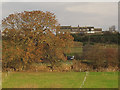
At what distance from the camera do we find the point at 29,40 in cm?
→ 1538

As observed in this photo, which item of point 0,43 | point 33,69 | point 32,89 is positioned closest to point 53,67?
point 33,69

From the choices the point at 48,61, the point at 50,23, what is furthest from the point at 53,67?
the point at 50,23

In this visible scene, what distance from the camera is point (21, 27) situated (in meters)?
15.5

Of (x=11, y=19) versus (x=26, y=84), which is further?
(x=11, y=19)

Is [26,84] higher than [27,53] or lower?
lower

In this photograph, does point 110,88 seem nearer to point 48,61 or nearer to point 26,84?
point 26,84

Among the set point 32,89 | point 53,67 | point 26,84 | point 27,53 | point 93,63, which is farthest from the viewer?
point 93,63

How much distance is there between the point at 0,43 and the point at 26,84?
236 inches

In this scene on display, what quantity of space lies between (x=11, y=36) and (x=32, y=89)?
22.7 ft

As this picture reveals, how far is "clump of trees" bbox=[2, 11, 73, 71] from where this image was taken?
50.1 feet

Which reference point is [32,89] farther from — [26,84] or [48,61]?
[48,61]

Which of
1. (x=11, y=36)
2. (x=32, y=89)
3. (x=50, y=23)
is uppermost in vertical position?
(x=50, y=23)

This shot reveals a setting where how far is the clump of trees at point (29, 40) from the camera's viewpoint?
15273 millimetres

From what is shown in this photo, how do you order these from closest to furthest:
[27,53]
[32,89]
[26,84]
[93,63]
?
[32,89]
[26,84]
[27,53]
[93,63]
